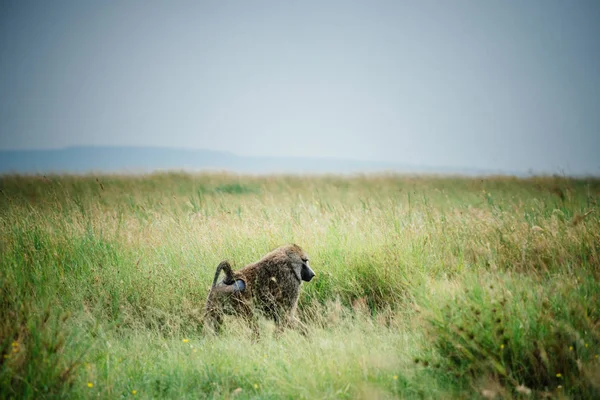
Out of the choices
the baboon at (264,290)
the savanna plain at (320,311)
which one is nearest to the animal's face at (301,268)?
the baboon at (264,290)

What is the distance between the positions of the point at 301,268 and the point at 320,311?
1.13m

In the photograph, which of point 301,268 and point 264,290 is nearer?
point 264,290

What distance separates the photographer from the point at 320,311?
587 centimetres

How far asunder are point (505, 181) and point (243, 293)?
20.4 metres

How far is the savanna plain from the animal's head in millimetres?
606

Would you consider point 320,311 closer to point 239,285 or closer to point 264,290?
point 264,290

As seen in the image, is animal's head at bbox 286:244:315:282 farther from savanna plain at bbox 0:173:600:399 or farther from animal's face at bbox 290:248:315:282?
savanna plain at bbox 0:173:600:399

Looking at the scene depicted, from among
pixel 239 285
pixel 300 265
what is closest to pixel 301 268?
pixel 300 265

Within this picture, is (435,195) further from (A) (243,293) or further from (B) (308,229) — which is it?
(A) (243,293)

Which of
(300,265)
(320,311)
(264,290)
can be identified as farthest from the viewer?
(320,311)

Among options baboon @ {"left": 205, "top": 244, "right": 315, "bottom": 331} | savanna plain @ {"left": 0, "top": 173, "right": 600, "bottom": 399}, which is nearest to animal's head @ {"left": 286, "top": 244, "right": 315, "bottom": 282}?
baboon @ {"left": 205, "top": 244, "right": 315, "bottom": 331}

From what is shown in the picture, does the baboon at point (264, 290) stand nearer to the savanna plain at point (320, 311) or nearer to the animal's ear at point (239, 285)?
the animal's ear at point (239, 285)

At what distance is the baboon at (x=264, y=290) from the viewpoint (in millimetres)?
4805

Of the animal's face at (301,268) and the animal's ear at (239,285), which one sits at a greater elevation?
the animal's face at (301,268)
